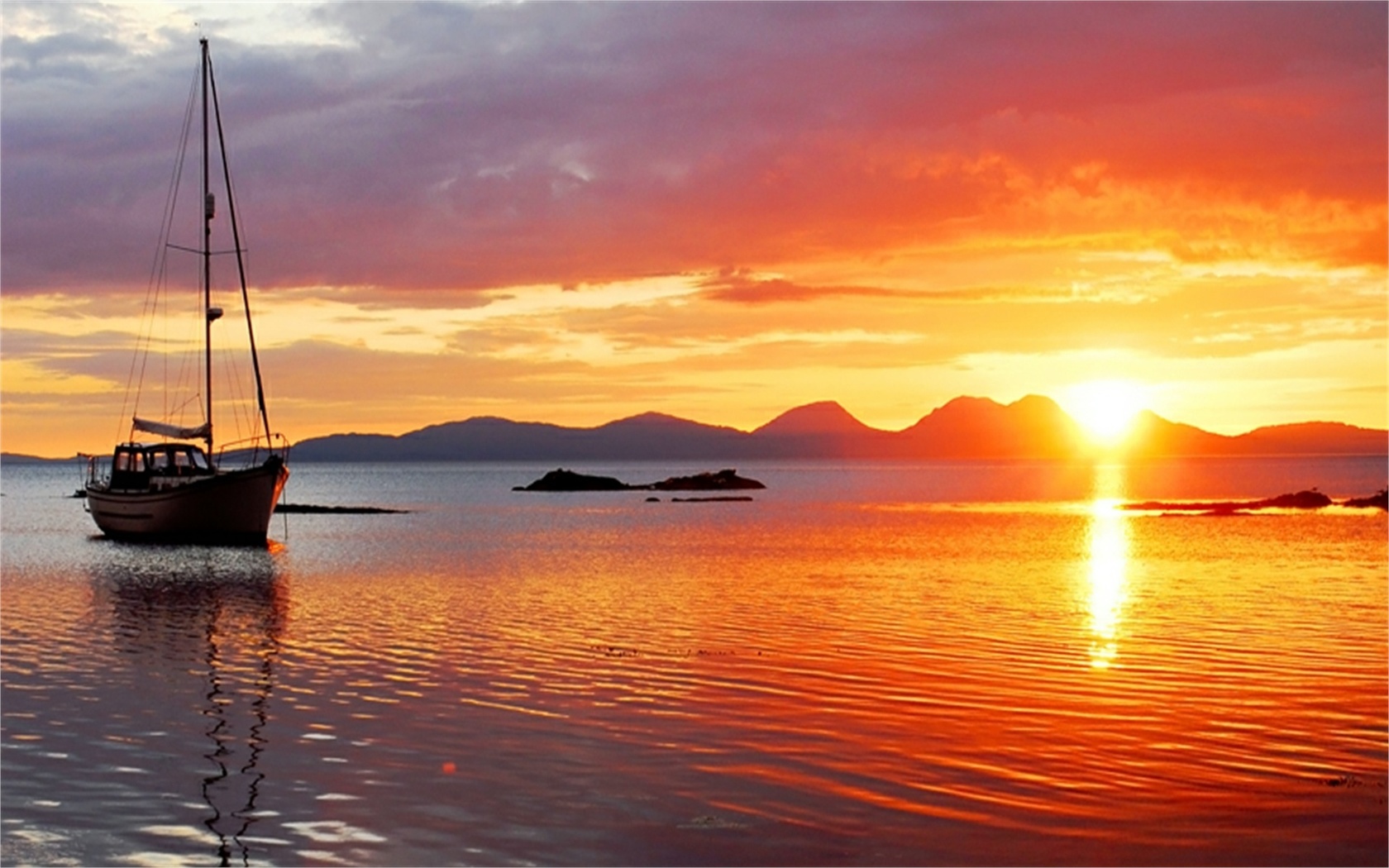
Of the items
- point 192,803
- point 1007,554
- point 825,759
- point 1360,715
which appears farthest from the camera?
point 1007,554

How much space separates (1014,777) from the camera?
15.8 meters

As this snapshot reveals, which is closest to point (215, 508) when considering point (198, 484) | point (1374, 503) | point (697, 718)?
point (198, 484)

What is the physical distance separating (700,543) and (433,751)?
49169 mm

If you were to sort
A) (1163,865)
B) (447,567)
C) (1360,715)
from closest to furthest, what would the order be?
1. (1163,865)
2. (1360,715)
3. (447,567)

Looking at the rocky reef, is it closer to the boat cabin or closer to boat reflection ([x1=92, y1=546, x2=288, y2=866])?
the boat cabin

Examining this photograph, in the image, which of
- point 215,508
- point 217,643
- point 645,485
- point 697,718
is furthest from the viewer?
point 645,485

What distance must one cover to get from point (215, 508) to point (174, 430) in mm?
6267

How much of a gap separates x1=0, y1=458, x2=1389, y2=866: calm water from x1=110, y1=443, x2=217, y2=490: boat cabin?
18.9m

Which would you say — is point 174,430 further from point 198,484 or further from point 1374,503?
point 1374,503

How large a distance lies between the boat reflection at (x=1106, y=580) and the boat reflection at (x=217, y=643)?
15240 millimetres

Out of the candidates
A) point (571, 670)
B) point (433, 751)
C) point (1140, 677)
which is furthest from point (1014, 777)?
point (571, 670)

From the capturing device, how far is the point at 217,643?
28.6 meters

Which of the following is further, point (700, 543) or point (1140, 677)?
point (700, 543)

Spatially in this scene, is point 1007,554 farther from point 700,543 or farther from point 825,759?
point 825,759
